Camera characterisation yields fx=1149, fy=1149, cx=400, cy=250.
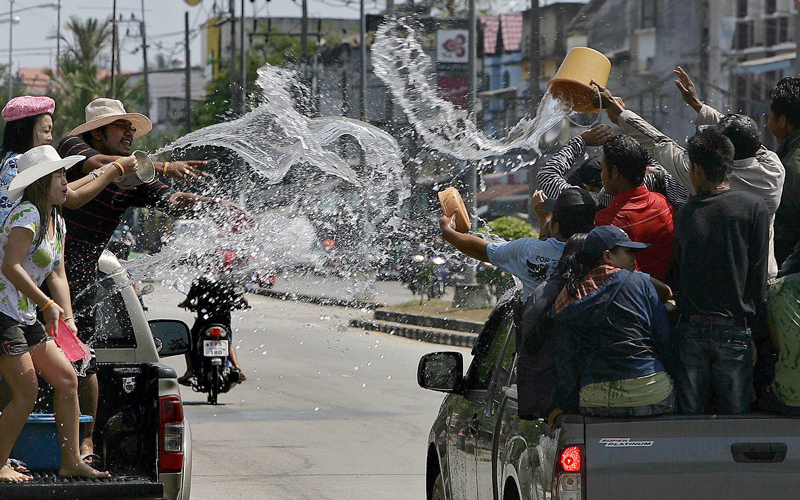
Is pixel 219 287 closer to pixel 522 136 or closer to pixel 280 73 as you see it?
pixel 280 73

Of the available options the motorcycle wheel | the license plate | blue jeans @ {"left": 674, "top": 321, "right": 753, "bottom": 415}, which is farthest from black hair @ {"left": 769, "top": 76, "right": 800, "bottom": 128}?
the motorcycle wheel

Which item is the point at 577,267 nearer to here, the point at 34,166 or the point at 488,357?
the point at 488,357

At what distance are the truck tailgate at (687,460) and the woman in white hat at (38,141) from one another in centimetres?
280

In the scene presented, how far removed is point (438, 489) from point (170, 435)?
144 centimetres

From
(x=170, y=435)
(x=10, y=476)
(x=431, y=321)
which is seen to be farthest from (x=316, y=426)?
(x=431, y=321)

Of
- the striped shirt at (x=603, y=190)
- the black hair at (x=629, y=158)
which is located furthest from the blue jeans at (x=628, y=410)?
the striped shirt at (x=603, y=190)

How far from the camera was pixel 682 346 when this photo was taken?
162 inches

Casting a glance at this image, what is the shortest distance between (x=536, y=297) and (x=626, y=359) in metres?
0.42

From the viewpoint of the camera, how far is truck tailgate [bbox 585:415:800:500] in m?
3.62

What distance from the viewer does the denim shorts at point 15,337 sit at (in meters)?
4.98

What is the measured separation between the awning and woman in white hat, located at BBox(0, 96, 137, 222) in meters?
27.0

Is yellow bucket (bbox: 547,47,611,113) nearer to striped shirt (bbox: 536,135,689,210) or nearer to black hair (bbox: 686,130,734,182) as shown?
striped shirt (bbox: 536,135,689,210)

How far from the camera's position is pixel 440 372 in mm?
5359

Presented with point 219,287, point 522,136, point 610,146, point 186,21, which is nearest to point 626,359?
point 610,146
